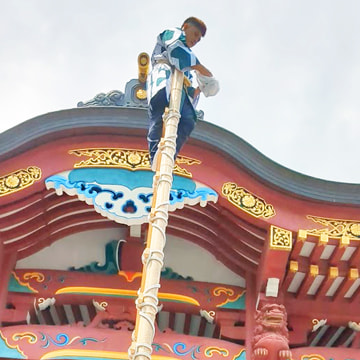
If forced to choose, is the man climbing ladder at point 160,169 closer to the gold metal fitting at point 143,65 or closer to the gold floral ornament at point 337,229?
the gold floral ornament at point 337,229

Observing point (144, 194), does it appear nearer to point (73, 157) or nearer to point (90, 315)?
point (73, 157)

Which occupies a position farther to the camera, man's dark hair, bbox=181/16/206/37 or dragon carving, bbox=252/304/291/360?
dragon carving, bbox=252/304/291/360

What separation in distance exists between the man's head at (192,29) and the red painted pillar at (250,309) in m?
2.87

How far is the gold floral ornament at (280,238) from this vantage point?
243 inches

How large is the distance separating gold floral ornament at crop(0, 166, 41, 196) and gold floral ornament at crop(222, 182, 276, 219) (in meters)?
1.78

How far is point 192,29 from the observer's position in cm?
474

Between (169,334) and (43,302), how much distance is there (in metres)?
1.27

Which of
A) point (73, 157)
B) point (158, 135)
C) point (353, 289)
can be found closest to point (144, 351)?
point (158, 135)

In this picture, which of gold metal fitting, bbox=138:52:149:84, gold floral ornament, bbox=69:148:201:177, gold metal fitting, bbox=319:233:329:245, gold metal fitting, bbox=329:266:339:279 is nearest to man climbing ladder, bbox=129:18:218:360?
gold floral ornament, bbox=69:148:201:177

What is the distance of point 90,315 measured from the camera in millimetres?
7668

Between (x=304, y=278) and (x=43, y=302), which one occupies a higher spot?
(x=304, y=278)

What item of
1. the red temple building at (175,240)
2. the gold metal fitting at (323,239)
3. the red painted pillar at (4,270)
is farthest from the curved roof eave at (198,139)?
the red painted pillar at (4,270)

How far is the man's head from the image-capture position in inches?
186

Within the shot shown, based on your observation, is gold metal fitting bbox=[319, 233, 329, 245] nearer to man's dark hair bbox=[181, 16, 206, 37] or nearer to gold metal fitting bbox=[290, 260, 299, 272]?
gold metal fitting bbox=[290, 260, 299, 272]
